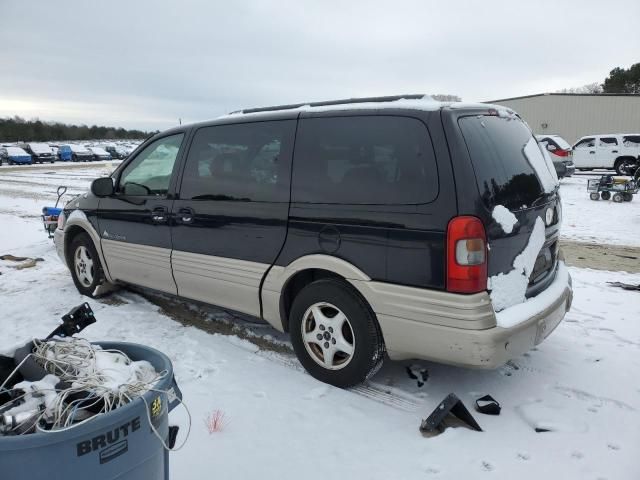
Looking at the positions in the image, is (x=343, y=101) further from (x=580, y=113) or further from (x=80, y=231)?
(x=580, y=113)

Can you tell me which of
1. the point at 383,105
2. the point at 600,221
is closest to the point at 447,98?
the point at 383,105

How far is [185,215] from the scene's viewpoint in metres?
4.33

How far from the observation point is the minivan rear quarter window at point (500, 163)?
3.00 meters

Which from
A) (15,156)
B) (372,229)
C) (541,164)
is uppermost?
(15,156)

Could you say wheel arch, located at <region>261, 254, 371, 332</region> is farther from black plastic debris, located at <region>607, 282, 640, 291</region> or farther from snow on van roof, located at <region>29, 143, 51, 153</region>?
snow on van roof, located at <region>29, 143, 51, 153</region>

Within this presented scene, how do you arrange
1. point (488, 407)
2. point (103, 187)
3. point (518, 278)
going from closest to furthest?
point (518, 278) → point (488, 407) → point (103, 187)

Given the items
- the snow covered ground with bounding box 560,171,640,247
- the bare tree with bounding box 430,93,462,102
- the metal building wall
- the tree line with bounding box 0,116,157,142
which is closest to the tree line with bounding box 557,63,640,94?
the metal building wall

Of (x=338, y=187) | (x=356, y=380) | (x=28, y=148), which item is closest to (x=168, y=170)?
(x=338, y=187)

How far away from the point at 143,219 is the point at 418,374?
285 centimetres

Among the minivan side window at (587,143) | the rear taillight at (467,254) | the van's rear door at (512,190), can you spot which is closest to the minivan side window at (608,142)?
the minivan side window at (587,143)

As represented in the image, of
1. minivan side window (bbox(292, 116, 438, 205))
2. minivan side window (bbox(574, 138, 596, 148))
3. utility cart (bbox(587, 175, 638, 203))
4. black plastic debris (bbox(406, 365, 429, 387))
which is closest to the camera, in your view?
minivan side window (bbox(292, 116, 438, 205))

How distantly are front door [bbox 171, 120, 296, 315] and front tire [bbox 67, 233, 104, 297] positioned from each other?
5.17 ft

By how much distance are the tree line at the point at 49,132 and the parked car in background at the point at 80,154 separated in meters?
28.8

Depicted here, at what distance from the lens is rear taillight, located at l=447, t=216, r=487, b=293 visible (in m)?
2.86
